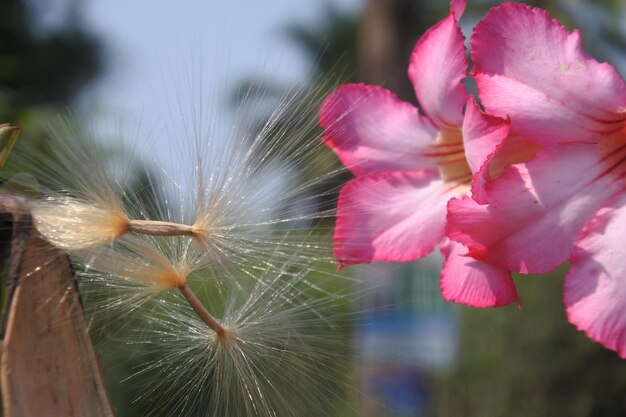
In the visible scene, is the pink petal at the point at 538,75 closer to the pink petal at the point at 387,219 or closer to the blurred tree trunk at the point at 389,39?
the pink petal at the point at 387,219

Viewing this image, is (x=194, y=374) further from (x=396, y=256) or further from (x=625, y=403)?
(x=625, y=403)

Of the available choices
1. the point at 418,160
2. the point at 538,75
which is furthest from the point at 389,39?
the point at 538,75

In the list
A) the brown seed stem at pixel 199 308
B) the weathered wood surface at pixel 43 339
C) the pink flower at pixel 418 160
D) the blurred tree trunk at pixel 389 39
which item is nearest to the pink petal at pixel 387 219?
the pink flower at pixel 418 160

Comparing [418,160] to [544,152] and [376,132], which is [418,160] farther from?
[544,152]

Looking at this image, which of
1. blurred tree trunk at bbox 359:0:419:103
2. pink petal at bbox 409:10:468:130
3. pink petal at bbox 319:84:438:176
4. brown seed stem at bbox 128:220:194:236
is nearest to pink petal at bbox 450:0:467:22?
pink petal at bbox 409:10:468:130

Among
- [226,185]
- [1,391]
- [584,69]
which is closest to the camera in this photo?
[1,391]

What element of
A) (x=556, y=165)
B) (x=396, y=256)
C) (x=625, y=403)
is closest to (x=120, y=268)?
(x=396, y=256)

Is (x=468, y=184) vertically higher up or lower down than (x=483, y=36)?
lower down

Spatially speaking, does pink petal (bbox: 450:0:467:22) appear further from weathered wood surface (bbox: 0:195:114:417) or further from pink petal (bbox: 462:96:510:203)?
weathered wood surface (bbox: 0:195:114:417)
